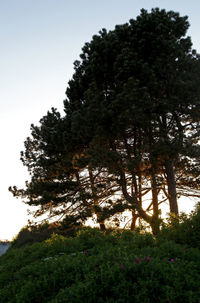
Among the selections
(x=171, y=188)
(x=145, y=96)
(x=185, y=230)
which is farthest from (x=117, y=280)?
(x=171, y=188)

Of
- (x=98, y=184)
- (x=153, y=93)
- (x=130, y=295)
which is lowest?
(x=130, y=295)

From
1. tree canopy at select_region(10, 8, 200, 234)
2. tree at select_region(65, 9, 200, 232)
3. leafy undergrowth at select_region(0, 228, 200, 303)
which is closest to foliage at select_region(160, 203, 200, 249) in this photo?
leafy undergrowth at select_region(0, 228, 200, 303)

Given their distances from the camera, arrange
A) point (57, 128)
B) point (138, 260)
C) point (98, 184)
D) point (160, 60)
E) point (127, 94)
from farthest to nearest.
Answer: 1. point (98, 184)
2. point (57, 128)
3. point (160, 60)
4. point (127, 94)
5. point (138, 260)

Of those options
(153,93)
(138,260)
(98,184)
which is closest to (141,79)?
(153,93)

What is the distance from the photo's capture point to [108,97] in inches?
448

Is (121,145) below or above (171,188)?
above

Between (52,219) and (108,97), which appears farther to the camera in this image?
(52,219)

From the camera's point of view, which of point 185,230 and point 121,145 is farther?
point 121,145

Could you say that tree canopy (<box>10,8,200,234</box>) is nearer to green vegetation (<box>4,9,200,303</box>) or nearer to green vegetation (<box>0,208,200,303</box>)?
green vegetation (<box>4,9,200,303</box>)

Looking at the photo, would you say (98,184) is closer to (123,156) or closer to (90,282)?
(123,156)

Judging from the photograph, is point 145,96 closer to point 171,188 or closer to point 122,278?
point 171,188

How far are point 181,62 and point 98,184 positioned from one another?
23.8ft

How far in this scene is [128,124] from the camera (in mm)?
10617

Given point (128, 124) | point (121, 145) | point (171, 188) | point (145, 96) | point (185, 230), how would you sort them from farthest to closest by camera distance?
1. point (121, 145)
2. point (171, 188)
3. point (128, 124)
4. point (145, 96)
5. point (185, 230)
